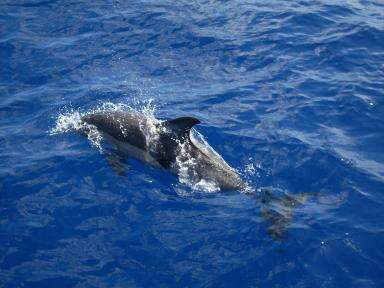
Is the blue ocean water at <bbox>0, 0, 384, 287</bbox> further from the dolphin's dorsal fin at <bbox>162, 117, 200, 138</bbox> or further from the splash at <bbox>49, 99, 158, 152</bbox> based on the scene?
the dolphin's dorsal fin at <bbox>162, 117, 200, 138</bbox>

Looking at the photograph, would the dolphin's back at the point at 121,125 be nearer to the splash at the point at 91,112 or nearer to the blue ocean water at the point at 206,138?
the splash at the point at 91,112

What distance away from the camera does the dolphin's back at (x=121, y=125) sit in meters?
10.9

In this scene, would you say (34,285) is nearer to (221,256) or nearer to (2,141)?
(221,256)

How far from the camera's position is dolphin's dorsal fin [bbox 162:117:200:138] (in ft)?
32.1

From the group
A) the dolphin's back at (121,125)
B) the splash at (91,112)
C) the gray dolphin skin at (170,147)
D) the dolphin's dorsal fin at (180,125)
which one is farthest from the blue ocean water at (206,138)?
the dolphin's dorsal fin at (180,125)

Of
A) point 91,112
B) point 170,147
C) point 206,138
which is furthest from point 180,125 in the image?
point 91,112

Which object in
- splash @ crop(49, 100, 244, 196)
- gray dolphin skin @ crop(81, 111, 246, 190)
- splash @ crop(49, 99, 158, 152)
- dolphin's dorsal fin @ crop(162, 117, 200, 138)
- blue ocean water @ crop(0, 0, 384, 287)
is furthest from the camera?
splash @ crop(49, 99, 158, 152)

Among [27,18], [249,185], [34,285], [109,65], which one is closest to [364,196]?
[249,185]

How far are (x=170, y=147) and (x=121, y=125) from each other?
65.7 inches

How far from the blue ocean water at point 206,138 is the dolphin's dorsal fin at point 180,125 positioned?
1.05 meters

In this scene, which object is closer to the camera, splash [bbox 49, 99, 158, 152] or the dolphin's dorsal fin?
the dolphin's dorsal fin

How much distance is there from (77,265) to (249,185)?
3857 millimetres

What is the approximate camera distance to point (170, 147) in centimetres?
1034

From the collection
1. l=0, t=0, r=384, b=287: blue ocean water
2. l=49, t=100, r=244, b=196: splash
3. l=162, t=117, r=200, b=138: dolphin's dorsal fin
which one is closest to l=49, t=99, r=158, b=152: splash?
l=49, t=100, r=244, b=196: splash
